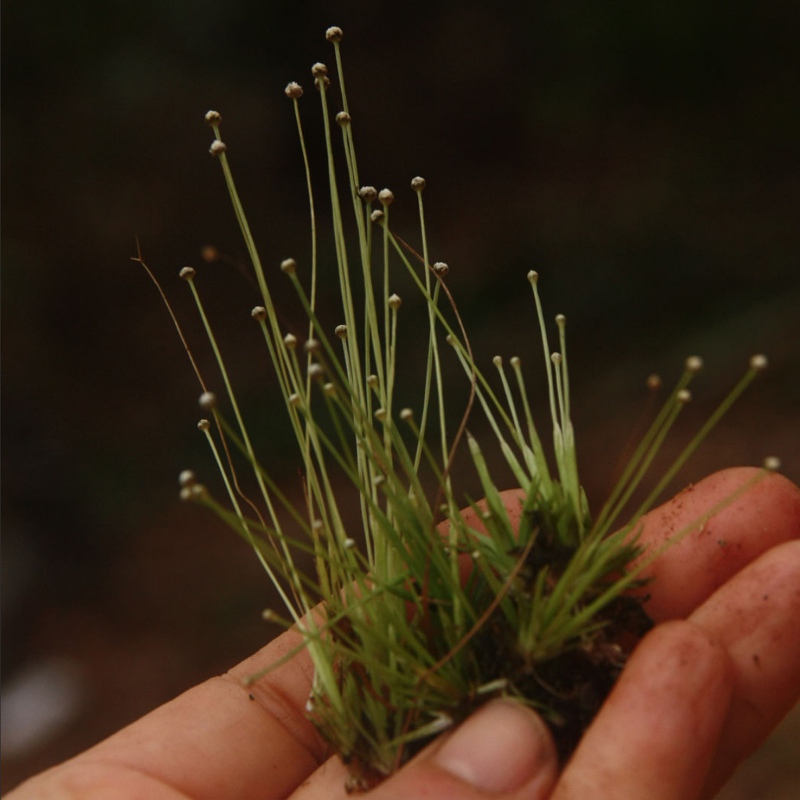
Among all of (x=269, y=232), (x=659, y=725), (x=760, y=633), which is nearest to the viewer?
(x=659, y=725)

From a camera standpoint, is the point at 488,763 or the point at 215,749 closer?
the point at 488,763

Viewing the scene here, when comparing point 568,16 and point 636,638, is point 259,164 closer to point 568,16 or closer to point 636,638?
point 568,16

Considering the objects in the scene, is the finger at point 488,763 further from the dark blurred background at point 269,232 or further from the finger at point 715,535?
the dark blurred background at point 269,232

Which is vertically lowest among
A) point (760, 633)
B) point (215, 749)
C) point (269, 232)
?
point (215, 749)

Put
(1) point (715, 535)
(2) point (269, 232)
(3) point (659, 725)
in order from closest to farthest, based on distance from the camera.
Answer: (3) point (659, 725)
(1) point (715, 535)
(2) point (269, 232)

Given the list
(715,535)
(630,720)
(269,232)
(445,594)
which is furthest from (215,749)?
(269,232)

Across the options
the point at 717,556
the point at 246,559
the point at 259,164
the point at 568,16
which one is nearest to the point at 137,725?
the point at 717,556

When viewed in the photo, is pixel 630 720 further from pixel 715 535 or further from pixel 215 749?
pixel 215 749

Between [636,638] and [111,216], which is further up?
[111,216]
